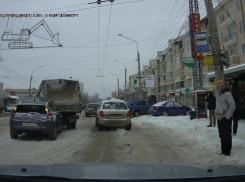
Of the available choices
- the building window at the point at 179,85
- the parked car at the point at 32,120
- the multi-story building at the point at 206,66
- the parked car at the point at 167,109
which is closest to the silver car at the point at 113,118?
the parked car at the point at 32,120

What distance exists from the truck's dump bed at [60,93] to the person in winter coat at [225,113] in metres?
10.0

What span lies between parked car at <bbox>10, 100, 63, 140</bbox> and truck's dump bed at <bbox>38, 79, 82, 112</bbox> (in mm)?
4648

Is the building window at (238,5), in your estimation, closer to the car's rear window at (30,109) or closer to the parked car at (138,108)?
the parked car at (138,108)

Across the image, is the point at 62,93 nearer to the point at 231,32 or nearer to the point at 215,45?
the point at 215,45

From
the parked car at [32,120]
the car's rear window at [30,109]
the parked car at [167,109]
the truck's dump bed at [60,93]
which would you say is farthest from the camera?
the parked car at [167,109]

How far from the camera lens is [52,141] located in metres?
10.5

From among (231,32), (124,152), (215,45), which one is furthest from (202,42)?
(231,32)

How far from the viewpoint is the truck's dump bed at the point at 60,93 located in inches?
625

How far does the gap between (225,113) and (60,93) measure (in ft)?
36.8

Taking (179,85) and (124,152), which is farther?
(179,85)

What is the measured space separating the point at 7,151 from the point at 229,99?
656 cm

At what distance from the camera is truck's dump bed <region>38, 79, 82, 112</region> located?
15.9 m

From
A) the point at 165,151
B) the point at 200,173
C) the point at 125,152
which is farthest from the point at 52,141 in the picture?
the point at 200,173

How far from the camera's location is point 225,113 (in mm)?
6727
